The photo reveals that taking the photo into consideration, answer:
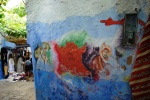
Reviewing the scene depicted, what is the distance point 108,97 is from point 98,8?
5.82 ft

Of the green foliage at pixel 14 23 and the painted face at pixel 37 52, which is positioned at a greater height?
the green foliage at pixel 14 23

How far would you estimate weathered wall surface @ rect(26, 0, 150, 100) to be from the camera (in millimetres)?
3602

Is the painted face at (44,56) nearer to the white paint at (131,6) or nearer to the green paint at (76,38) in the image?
the green paint at (76,38)

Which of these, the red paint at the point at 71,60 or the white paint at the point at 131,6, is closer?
the white paint at the point at 131,6

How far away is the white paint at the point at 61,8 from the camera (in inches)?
151

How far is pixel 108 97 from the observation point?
3766 mm

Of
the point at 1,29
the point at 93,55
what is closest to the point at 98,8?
the point at 93,55

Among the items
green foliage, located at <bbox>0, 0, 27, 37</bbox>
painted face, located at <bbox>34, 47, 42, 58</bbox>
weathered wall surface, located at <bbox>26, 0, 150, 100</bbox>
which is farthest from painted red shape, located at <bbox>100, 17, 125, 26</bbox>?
green foliage, located at <bbox>0, 0, 27, 37</bbox>

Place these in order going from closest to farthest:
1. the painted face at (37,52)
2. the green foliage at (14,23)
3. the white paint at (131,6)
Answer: the white paint at (131,6) < the painted face at (37,52) < the green foliage at (14,23)

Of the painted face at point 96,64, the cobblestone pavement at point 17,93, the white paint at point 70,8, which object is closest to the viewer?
the white paint at point 70,8

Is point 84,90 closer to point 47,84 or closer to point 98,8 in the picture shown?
point 47,84

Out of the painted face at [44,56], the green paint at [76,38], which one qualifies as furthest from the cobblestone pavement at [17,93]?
the green paint at [76,38]

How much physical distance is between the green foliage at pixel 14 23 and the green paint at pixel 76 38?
791cm

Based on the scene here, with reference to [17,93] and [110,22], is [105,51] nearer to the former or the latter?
[110,22]
